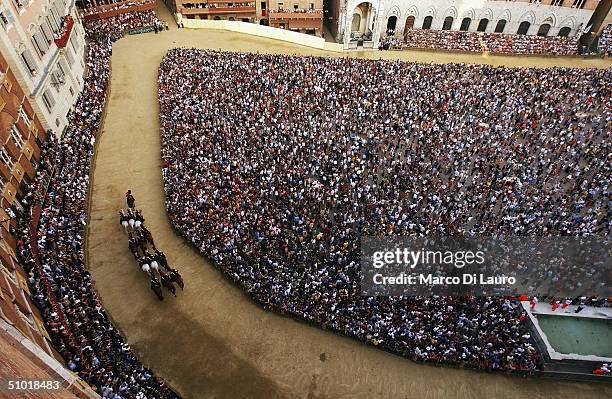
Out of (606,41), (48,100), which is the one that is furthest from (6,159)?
(606,41)

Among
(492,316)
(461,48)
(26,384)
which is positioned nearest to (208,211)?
(26,384)

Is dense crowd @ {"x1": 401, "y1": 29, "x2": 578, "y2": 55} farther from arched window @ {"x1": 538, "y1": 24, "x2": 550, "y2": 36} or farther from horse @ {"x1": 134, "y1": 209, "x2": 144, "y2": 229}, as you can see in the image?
horse @ {"x1": 134, "y1": 209, "x2": 144, "y2": 229}

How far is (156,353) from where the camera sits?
1853cm

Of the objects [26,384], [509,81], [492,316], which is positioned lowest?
[492,316]

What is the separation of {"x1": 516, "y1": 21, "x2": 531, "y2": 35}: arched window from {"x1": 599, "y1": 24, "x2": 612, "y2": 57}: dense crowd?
706 cm

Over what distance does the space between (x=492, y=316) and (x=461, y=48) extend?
32.0 meters

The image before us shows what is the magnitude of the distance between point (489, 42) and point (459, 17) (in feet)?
16.0

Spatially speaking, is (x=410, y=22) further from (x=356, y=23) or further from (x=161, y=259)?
(x=161, y=259)

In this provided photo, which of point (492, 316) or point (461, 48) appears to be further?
point (461, 48)

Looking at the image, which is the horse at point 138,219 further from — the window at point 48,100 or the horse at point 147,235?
the window at point 48,100

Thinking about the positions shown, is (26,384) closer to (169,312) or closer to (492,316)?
(169,312)

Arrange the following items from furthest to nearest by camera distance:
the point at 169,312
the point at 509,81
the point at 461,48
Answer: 1. the point at 461,48
2. the point at 509,81
3. the point at 169,312

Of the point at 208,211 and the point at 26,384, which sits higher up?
the point at 26,384

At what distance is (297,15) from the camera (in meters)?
45.9
